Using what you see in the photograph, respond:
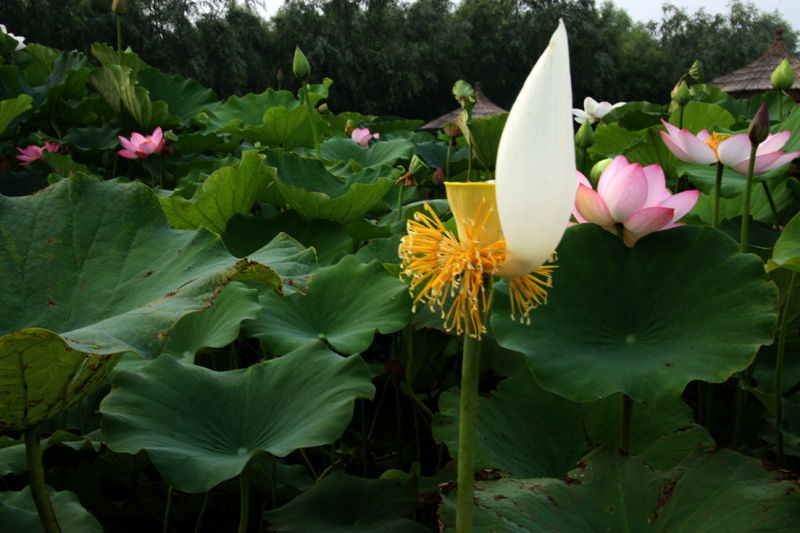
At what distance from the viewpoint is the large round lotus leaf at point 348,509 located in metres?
0.76

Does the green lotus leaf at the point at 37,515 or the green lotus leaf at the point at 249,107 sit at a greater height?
the green lotus leaf at the point at 249,107

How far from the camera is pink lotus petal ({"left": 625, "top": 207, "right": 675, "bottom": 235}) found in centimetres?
74

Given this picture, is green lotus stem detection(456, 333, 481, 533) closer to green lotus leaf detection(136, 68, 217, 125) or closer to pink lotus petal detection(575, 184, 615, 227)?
pink lotus petal detection(575, 184, 615, 227)

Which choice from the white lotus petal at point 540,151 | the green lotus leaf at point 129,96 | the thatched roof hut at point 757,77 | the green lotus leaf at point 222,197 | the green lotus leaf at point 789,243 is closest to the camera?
the white lotus petal at point 540,151

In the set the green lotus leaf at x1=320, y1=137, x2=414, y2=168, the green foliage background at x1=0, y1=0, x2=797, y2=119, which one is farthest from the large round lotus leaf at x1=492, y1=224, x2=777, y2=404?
the green foliage background at x1=0, y1=0, x2=797, y2=119

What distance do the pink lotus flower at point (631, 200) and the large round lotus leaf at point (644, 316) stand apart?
3 cm

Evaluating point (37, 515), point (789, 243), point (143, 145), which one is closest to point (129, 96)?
point (143, 145)

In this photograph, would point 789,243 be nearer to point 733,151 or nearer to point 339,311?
point 733,151

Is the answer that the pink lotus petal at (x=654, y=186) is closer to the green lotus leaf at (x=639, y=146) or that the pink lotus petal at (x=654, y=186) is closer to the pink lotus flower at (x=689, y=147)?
the pink lotus flower at (x=689, y=147)

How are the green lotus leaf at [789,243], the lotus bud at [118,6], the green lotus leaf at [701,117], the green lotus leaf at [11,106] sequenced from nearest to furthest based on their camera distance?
the green lotus leaf at [789,243]
the green lotus leaf at [11,106]
the green lotus leaf at [701,117]
the lotus bud at [118,6]

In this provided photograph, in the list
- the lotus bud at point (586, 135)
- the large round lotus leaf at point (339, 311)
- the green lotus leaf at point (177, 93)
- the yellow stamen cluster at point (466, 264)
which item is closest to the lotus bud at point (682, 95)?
the lotus bud at point (586, 135)

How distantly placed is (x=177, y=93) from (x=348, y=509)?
2.20 m

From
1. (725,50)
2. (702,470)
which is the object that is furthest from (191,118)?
(725,50)

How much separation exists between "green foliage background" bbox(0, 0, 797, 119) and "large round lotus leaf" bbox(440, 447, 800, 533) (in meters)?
17.6
